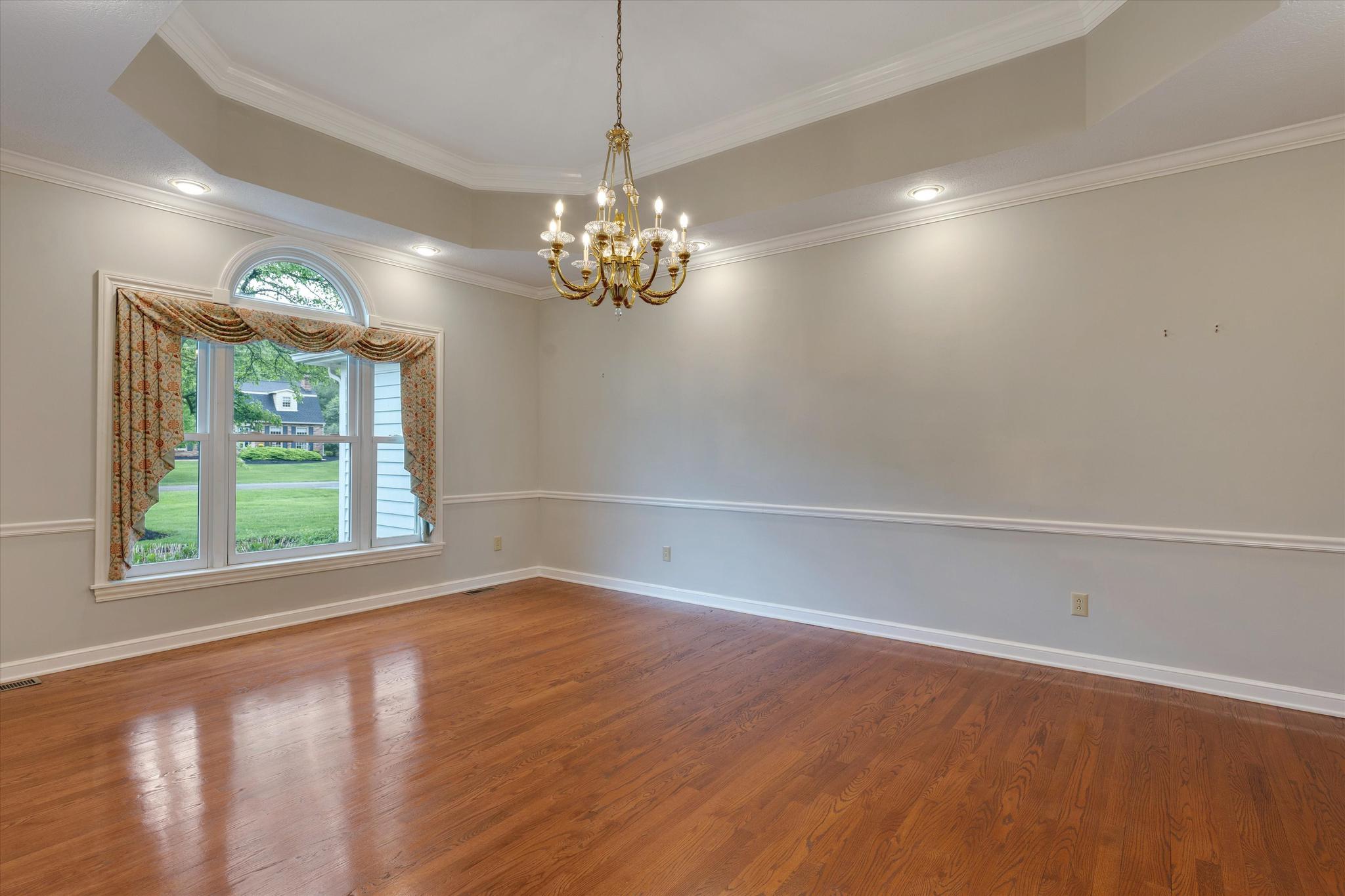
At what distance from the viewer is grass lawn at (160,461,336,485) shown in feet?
13.6

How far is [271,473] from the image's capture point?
182 inches

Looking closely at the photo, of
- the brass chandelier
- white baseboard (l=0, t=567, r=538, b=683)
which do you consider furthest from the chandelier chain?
white baseboard (l=0, t=567, r=538, b=683)

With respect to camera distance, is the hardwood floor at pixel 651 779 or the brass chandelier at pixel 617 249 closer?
the hardwood floor at pixel 651 779

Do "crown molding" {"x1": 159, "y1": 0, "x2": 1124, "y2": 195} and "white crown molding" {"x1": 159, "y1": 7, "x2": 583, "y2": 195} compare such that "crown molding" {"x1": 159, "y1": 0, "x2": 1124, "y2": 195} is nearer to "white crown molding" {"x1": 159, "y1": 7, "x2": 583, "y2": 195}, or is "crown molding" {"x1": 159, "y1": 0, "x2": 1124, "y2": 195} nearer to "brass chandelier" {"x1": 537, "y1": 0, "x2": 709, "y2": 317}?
"white crown molding" {"x1": 159, "y1": 7, "x2": 583, "y2": 195}

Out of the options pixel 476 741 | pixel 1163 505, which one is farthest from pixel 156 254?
pixel 1163 505

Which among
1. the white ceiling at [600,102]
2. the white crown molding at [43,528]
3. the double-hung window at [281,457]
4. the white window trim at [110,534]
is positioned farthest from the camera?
the double-hung window at [281,457]

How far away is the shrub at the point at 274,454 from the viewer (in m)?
4.49

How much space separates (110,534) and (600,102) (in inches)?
151

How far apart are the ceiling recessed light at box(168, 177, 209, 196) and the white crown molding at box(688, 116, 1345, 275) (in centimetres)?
333

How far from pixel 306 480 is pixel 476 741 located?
296 centimetres

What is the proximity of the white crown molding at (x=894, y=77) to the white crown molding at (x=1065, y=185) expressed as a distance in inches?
29.4

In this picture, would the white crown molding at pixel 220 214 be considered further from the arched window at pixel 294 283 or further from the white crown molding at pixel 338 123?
the white crown molding at pixel 338 123

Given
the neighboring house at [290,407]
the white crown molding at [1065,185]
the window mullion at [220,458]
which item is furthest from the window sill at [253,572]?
the white crown molding at [1065,185]

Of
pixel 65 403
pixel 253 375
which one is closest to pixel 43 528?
pixel 65 403
